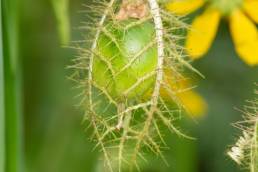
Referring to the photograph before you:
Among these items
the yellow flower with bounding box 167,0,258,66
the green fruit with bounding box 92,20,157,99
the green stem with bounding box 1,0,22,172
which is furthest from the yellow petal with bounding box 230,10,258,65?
the green stem with bounding box 1,0,22,172

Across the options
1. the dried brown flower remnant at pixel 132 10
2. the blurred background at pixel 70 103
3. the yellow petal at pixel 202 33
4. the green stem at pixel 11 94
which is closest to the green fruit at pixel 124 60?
the dried brown flower remnant at pixel 132 10

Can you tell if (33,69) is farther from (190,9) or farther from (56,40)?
(190,9)

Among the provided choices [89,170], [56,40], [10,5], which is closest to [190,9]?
[10,5]

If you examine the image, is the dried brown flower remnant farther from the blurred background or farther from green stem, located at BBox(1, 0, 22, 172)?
the blurred background

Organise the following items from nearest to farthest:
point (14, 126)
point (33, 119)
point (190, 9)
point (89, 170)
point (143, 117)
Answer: point (143, 117), point (14, 126), point (190, 9), point (89, 170), point (33, 119)

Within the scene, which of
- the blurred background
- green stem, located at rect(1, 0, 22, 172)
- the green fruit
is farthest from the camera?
the blurred background
